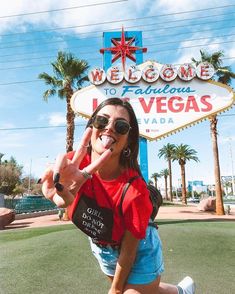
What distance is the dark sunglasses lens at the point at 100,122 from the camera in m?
2.03

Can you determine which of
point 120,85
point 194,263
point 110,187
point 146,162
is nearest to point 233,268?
point 194,263

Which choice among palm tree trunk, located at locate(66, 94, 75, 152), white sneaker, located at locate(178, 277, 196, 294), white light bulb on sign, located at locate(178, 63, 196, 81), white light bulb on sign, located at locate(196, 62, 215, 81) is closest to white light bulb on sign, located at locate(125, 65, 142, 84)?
white light bulb on sign, located at locate(178, 63, 196, 81)

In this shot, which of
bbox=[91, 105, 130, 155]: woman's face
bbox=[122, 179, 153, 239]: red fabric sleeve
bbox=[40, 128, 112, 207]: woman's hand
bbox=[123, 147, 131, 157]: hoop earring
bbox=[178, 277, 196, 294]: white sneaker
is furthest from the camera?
bbox=[178, 277, 196, 294]: white sneaker

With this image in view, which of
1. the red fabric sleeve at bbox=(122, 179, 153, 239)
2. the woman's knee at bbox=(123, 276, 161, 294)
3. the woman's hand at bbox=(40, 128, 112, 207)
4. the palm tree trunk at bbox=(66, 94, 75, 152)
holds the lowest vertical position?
the woman's knee at bbox=(123, 276, 161, 294)

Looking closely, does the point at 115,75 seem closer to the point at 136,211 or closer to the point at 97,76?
the point at 97,76

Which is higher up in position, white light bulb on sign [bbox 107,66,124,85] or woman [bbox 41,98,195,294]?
white light bulb on sign [bbox 107,66,124,85]

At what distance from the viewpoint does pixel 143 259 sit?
6.71 feet

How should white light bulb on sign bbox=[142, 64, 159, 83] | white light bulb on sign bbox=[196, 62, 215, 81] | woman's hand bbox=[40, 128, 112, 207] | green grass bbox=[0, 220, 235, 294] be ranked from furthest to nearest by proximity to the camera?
white light bulb on sign bbox=[142, 64, 159, 83]
white light bulb on sign bbox=[196, 62, 215, 81]
green grass bbox=[0, 220, 235, 294]
woman's hand bbox=[40, 128, 112, 207]

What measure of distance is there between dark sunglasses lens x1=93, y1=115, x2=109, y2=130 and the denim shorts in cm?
80

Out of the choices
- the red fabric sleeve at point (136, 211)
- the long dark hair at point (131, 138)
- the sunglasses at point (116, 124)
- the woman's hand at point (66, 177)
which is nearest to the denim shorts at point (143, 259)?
the red fabric sleeve at point (136, 211)

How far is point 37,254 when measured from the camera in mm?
6988

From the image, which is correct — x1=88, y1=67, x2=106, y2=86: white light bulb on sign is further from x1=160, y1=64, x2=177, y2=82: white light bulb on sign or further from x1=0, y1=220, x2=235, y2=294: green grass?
x1=0, y1=220, x2=235, y2=294: green grass

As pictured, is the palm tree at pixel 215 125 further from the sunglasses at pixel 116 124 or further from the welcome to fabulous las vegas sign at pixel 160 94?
the sunglasses at pixel 116 124

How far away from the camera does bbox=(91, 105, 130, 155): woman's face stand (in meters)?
1.99
